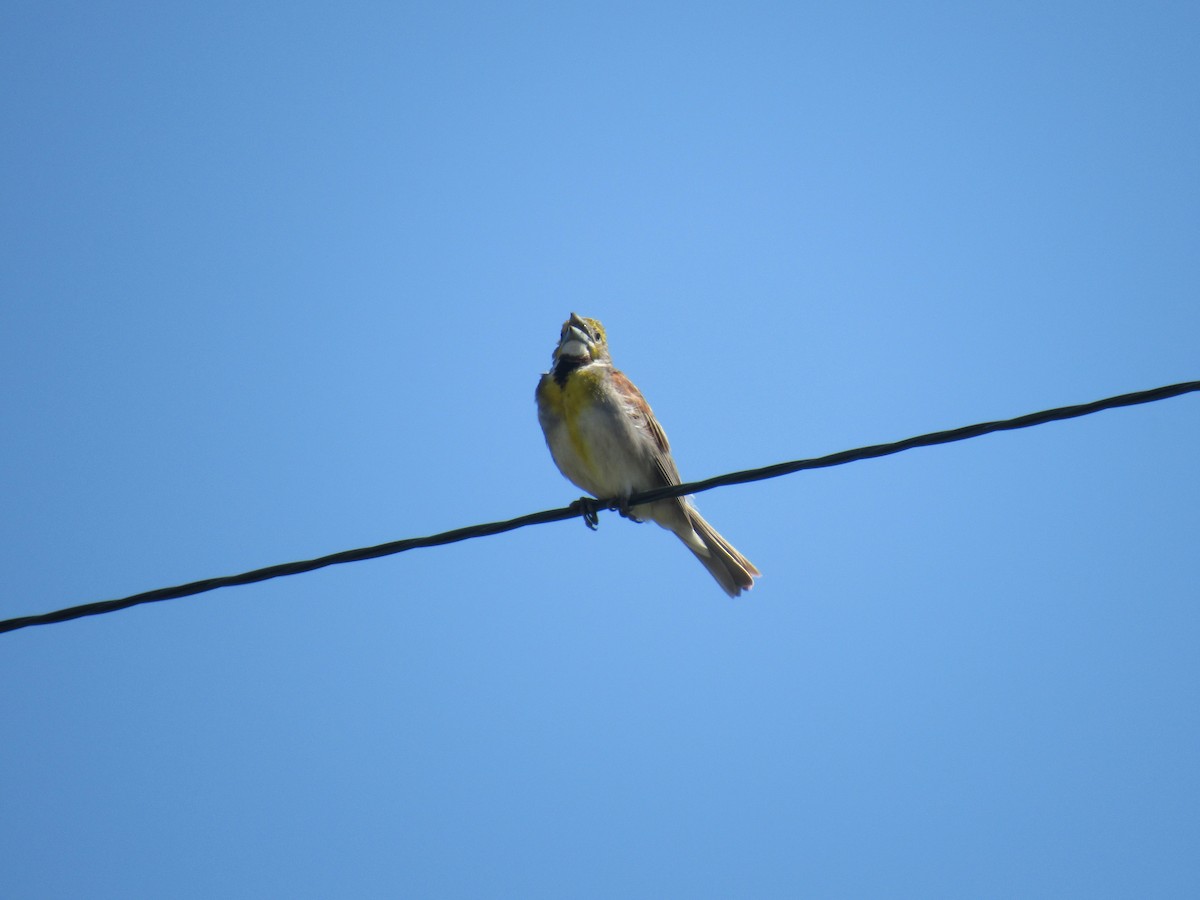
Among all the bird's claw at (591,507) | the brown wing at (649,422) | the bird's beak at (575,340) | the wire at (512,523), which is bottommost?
the wire at (512,523)

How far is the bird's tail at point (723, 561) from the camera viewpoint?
8.39m

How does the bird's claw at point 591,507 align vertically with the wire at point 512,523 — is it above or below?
above

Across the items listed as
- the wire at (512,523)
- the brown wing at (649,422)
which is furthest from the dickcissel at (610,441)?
the wire at (512,523)

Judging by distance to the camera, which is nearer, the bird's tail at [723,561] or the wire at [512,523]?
the wire at [512,523]

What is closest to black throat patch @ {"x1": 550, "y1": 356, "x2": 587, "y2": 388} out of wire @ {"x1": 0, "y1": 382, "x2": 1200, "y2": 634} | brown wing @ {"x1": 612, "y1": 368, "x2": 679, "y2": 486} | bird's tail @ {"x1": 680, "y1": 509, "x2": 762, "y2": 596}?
brown wing @ {"x1": 612, "y1": 368, "x2": 679, "y2": 486}

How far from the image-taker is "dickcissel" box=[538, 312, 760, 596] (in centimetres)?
775

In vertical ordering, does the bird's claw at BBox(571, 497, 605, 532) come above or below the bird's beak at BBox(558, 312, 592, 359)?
below

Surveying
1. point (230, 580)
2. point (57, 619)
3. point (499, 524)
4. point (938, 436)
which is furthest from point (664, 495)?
point (57, 619)

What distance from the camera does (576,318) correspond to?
844 cm

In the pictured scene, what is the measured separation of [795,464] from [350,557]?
168 cm

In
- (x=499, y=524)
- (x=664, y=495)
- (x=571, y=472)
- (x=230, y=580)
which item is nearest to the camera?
(x=230, y=580)

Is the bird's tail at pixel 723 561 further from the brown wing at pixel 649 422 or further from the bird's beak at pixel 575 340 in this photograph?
the bird's beak at pixel 575 340

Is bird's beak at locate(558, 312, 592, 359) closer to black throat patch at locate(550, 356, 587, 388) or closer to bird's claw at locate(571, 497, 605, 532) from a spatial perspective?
black throat patch at locate(550, 356, 587, 388)

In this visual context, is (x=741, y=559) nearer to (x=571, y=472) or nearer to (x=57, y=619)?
(x=571, y=472)
